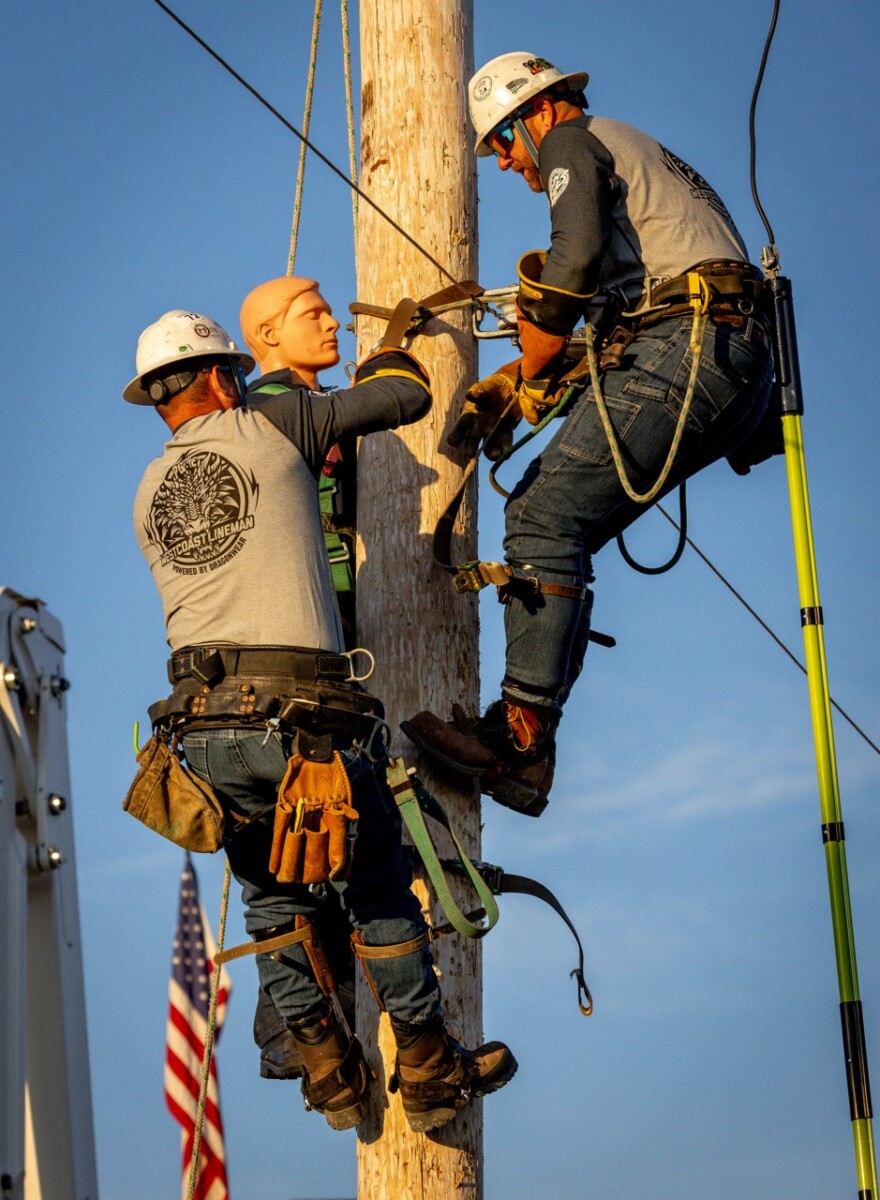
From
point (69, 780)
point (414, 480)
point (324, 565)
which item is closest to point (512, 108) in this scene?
point (414, 480)

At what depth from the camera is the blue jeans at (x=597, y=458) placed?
19.1 ft

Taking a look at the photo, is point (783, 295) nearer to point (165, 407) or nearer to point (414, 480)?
point (414, 480)

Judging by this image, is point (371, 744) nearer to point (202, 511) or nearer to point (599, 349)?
point (202, 511)

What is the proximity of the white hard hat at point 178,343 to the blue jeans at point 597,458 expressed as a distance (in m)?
1.03

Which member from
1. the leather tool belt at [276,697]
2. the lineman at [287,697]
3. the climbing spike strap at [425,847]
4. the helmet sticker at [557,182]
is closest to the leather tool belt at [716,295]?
the helmet sticker at [557,182]

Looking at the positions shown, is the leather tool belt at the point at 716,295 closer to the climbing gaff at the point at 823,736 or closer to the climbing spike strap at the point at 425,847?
the climbing gaff at the point at 823,736

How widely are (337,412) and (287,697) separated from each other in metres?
0.84

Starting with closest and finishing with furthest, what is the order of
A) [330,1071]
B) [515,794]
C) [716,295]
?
[330,1071] → [716,295] → [515,794]

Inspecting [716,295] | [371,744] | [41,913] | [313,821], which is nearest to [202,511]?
[371,744]

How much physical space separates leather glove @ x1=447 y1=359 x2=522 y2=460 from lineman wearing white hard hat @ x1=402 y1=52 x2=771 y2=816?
194 millimetres

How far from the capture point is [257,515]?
5414 mm

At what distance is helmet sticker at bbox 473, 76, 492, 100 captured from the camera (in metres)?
6.09

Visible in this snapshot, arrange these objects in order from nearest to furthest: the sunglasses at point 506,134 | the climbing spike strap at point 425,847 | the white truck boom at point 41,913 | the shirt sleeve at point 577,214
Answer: the white truck boom at point 41,913
the climbing spike strap at point 425,847
the shirt sleeve at point 577,214
the sunglasses at point 506,134

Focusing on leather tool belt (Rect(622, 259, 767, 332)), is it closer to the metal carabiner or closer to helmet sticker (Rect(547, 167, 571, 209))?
helmet sticker (Rect(547, 167, 571, 209))
